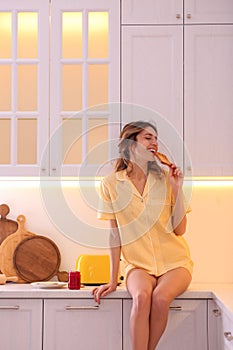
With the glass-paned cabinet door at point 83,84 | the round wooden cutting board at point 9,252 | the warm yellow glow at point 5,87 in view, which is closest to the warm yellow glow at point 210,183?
the glass-paned cabinet door at point 83,84

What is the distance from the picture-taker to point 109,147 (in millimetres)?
3828

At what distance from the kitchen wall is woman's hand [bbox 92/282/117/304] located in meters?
0.62

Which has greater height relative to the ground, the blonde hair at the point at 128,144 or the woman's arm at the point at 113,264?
Answer: the blonde hair at the point at 128,144

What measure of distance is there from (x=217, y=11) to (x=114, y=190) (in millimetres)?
Result: 1155

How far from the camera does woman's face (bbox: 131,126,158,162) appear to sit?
3.67 meters

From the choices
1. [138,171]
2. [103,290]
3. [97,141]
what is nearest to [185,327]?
[103,290]

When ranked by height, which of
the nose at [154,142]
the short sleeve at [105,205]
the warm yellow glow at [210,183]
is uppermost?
the nose at [154,142]

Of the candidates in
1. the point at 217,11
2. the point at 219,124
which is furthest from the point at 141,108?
the point at 217,11

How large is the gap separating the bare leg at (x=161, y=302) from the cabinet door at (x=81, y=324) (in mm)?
225

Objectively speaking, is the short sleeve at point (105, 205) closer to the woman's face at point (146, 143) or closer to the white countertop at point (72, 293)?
the woman's face at point (146, 143)

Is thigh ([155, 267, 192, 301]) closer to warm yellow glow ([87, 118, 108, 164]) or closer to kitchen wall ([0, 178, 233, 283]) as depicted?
kitchen wall ([0, 178, 233, 283])

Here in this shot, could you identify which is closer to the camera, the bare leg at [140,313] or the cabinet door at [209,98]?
the bare leg at [140,313]

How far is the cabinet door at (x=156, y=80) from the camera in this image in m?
3.82

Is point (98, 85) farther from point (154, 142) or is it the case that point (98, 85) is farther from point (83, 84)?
point (154, 142)
